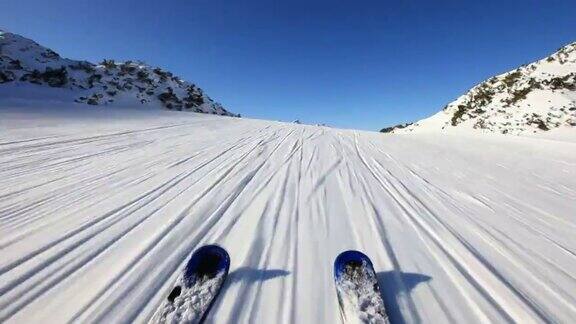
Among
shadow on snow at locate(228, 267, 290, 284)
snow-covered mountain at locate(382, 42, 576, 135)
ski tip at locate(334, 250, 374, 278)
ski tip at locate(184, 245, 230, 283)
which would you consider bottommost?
shadow on snow at locate(228, 267, 290, 284)

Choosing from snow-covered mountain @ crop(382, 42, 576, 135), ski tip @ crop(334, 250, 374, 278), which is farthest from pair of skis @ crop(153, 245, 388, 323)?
snow-covered mountain @ crop(382, 42, 576, 135)

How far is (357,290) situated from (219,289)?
132 centimetres

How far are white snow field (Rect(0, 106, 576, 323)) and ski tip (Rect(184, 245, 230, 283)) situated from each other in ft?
0.54

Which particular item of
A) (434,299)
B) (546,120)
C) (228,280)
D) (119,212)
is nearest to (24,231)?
(119,212)

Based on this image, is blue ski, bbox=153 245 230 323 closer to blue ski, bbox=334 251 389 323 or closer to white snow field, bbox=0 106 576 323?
white snow field, bbox=0 106 576 323

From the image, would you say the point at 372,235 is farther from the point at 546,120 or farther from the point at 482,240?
the point at 546,120

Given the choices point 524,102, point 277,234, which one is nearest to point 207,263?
point 277,234

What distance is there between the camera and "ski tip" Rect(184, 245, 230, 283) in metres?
3.01

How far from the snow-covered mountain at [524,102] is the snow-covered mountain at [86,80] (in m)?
32.0

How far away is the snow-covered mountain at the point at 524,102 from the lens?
51.6ft

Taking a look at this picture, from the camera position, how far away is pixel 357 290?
2836 mm

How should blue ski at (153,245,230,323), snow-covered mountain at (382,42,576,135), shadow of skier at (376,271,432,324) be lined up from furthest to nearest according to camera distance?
snow-covered mountain at (382,42,576,135)
shadow of skier at (376,271,432,324)
blue ski at (153,245,230,323)

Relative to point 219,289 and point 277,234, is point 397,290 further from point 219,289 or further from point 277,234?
point 219,289

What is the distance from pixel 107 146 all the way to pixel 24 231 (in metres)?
5.77
